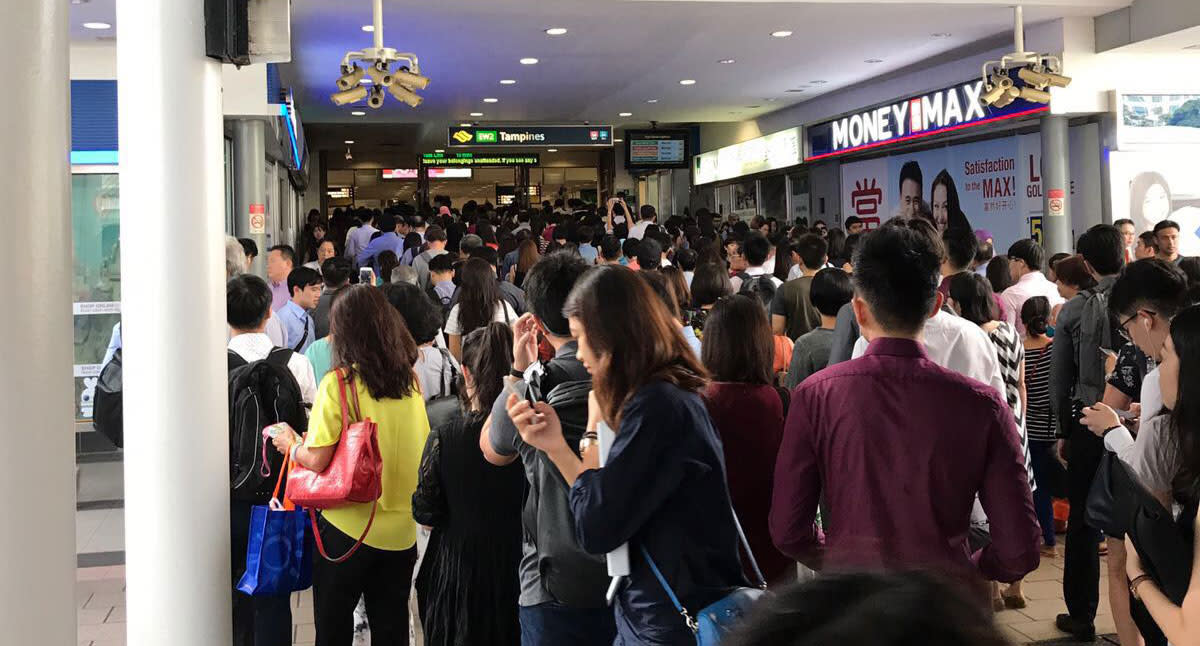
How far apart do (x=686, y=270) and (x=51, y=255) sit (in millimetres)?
7273

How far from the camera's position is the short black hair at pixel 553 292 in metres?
2.98

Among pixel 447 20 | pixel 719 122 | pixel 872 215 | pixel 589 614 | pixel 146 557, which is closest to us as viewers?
pixel 589 614

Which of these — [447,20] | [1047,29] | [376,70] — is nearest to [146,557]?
[376,70]

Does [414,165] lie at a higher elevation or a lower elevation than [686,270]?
higher

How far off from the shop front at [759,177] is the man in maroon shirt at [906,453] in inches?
538

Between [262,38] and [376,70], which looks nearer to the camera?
Answer: [262,38]

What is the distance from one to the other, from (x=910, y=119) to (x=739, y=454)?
9842mm

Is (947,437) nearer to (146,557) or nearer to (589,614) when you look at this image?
(589,614)

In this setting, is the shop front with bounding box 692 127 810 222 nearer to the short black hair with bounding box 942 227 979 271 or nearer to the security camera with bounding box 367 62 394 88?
the security camera with bounding box 367 62 394 88

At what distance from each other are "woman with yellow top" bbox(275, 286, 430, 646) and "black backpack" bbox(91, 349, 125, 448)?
0.72 metres

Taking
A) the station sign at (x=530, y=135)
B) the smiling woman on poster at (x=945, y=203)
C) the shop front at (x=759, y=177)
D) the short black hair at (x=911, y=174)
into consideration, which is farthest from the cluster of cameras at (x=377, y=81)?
the shop front at (x=759, y=177)

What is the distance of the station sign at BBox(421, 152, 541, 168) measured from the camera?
69.1 feet

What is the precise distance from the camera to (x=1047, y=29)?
10344 mm

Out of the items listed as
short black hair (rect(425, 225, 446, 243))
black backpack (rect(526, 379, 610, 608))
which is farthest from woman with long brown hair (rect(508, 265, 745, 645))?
short black hair (rect(425, 225, 446, 243))
